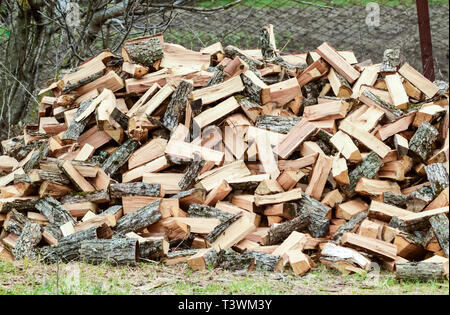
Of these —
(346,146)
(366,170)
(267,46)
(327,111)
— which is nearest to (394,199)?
(366,170)

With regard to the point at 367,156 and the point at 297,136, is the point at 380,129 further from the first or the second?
the point at 297,136

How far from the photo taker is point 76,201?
4859 mm

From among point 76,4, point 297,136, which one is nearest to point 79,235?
point 297,136

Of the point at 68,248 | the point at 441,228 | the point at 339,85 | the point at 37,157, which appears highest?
the point at 339,85

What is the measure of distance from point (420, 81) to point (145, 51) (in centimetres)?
217

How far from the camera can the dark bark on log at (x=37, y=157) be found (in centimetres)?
521

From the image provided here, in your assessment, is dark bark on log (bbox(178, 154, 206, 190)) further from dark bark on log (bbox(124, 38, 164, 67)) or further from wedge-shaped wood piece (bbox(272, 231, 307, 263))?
dark bark on log (bbox(124, 38, 164, 67))

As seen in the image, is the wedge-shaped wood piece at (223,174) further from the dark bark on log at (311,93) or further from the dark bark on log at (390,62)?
the dark bark on log at (390,62)

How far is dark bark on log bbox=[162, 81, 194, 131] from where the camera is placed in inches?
200

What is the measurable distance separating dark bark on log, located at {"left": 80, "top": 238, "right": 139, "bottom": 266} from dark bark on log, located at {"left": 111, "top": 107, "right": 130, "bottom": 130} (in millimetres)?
1221

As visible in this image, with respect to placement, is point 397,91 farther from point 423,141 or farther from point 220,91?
point 220,91

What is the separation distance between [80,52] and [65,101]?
150cm

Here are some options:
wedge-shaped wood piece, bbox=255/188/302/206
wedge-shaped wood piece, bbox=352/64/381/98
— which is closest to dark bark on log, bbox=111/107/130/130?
wedge-shaped wood piece, bbox=255/188/302/206

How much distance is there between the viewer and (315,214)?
4.53m
